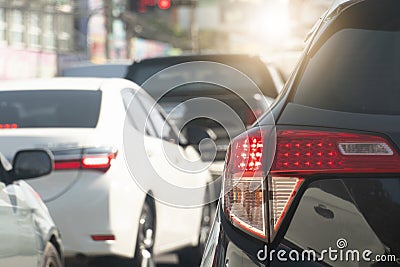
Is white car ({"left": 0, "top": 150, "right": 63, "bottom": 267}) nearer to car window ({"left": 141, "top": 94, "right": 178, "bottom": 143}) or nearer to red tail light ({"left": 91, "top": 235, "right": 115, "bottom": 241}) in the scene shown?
Answer: red tail light ({"left": 91, "top": 235, "right": 115, "bottom": 241})

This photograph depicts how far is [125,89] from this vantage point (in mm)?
8281

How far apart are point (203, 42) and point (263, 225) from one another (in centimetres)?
10905

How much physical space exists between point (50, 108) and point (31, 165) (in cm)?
265

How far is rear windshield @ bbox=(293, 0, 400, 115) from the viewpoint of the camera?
3.28 metres

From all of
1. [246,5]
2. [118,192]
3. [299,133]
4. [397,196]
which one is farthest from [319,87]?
[246,5]

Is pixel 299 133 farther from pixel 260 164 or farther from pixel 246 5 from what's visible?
pixel 246 5

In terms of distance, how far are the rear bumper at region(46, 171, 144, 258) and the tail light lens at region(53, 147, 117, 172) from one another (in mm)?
59

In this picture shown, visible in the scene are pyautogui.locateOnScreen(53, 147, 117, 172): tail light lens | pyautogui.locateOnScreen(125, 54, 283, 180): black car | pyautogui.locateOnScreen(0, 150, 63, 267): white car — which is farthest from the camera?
pyautogui.locateOnScreen(125, 54, 283, 180): black car

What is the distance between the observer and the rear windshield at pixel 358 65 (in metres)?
3.28

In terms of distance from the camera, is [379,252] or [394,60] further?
[394,60]

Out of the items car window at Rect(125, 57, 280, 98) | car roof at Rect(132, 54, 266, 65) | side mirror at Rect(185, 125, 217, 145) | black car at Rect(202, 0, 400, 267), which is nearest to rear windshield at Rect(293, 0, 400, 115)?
black car at Rect(202, 0, 400, 267)

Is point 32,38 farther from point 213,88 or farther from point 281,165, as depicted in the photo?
point 281,165

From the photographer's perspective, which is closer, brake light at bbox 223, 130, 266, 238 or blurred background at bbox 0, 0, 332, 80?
brake light at bbox 223, 130, 266, 238

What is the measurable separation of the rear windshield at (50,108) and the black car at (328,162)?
4.16 m
